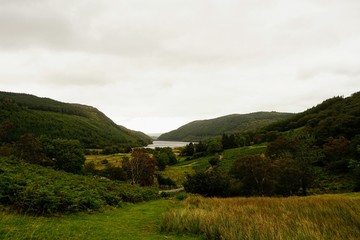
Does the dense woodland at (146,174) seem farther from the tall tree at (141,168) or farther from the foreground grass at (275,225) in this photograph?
the foreground grass at (275,225)

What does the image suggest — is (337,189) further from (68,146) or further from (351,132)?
(68,146)

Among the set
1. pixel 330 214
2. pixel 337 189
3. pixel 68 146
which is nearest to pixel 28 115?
pixel 68 146

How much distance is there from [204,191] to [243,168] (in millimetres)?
7755

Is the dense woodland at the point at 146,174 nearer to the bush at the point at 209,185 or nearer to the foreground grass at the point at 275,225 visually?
the bush at the point at 209,185

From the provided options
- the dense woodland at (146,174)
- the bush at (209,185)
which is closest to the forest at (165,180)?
the dense woodland at (146,174)

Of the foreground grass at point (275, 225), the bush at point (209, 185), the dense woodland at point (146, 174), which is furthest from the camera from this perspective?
the bush at point (209, 185)

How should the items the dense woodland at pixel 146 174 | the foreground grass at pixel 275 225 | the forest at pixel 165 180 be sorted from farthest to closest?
the dense woodland at pixel 146 174 < the forest at pixel 165 180 < the foreground grass at pixel 275 225

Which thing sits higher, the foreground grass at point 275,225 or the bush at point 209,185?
the foreground grass at point 275,225

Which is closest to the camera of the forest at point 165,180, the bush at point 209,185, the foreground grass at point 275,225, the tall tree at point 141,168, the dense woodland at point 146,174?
the foreground grass at point 275,225

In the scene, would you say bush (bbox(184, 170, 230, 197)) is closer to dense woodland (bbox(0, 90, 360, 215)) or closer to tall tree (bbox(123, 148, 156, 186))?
dense woodland (bbox(0, 90, 360, 215))

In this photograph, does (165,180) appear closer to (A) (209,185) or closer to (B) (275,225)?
(A) (209,185)

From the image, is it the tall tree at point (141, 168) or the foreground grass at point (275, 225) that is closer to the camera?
the foreground grass at point (275, 225)

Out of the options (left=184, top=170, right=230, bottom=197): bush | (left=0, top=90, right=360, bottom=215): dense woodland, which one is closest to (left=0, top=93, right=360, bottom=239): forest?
(left=0, top=90, right=360, bottom=215): dense woodland

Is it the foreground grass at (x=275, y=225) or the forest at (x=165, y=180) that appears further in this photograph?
the forest at (x=165, y=180)
